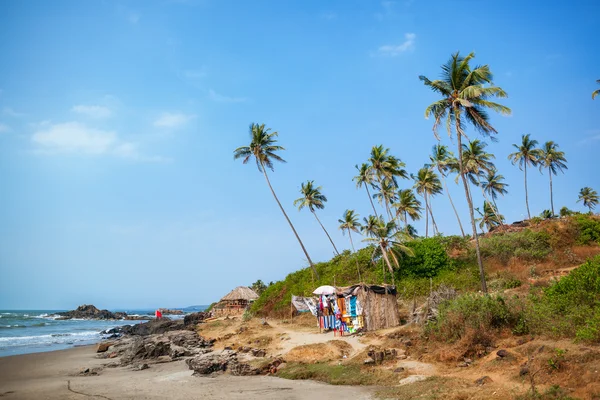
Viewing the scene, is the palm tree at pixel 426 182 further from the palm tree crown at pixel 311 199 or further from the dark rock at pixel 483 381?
the dark rock at pixel 483 381

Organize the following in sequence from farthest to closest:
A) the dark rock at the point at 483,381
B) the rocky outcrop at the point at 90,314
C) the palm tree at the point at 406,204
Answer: the rocky outcrop at the point at 90,314
the palm tree at the point at 406,204
the dark rock at the point at 483,381

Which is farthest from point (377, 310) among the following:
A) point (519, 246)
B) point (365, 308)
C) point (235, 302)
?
point (235, 302)

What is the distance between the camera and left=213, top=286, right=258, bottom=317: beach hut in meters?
43.5

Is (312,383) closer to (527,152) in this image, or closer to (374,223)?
(374,223)

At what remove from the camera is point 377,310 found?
18594 mm

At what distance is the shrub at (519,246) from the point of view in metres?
28.5

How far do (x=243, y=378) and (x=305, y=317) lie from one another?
1544 cm

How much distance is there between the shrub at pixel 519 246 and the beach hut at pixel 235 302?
1013 inches

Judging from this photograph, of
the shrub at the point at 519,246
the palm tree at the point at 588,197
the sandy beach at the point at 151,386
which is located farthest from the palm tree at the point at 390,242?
the palm tree at the point at 588,197

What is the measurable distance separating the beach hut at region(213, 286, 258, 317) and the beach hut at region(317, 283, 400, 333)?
25.7 m

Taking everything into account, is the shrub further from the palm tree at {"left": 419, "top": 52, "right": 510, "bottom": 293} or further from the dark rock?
the dark rock

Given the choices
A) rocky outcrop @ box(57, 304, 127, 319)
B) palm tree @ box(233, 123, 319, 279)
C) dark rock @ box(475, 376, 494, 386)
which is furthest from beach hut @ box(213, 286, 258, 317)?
rocky outcrop @ box(57, 304, 127, 319)

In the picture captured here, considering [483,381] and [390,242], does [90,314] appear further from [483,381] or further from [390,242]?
[483,381]

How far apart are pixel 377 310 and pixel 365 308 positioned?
612 millimetres
